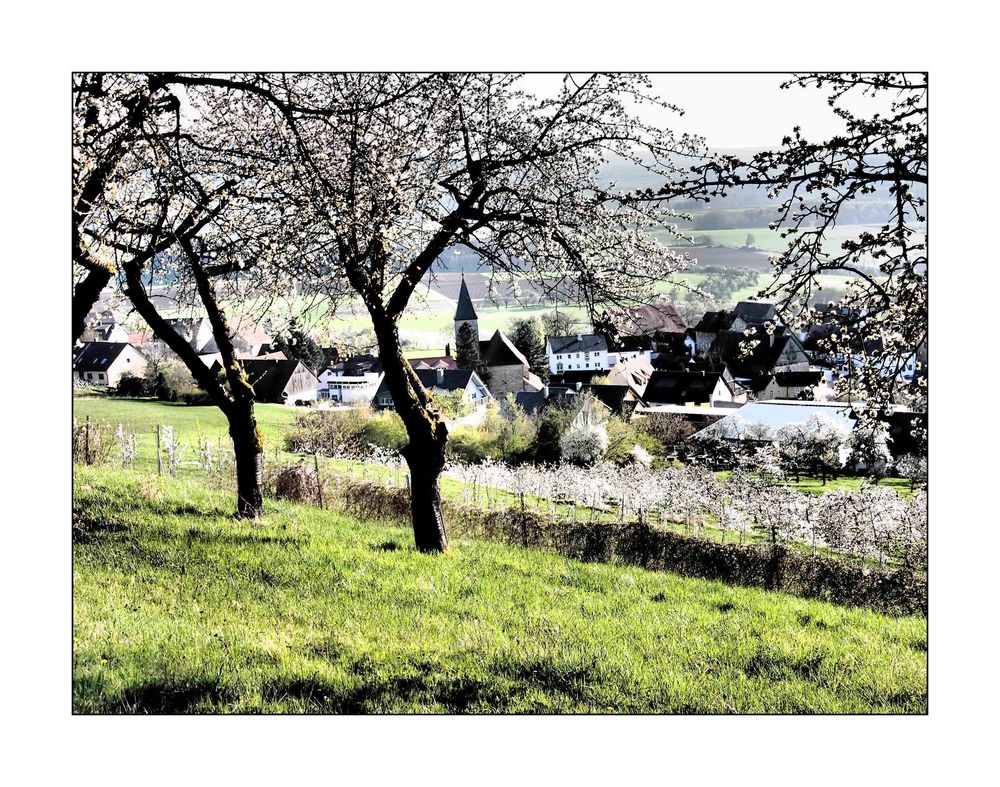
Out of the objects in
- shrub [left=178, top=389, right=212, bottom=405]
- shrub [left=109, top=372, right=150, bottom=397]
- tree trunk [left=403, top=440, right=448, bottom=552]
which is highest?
shrub [left=109, top=372, right=150, bottom=397]

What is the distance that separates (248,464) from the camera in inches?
190

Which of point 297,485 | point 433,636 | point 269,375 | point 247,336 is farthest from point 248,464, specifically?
point 433,636

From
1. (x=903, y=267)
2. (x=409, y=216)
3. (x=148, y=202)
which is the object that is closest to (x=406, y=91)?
(x=409, y=216)

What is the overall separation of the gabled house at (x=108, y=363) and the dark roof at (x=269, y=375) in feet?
1.72

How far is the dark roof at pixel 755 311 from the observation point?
171 inches

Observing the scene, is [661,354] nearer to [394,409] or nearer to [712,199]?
[712,199]

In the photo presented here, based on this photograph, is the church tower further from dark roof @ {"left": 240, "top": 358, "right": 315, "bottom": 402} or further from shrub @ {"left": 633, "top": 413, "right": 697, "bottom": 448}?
shrub @ {"left": 633, "top": 413, "right": 697, "bottom": 448}

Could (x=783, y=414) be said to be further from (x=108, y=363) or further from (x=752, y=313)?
(x=108, y=363)

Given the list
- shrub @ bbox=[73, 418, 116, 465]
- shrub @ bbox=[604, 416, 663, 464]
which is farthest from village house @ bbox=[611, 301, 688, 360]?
shrub @ bbox=[73, 418, 116, 465]

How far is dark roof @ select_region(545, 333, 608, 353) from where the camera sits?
15.0 feet

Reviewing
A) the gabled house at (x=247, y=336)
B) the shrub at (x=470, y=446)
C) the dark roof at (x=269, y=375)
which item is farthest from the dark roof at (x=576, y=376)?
the gabled house at (x=247, y=336)

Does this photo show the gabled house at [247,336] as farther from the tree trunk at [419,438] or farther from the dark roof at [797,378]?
the dark roof at [797,378]

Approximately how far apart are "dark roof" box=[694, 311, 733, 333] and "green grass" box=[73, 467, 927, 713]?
1272mm

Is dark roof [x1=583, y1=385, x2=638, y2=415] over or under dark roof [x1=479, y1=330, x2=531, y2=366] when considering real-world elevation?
under
